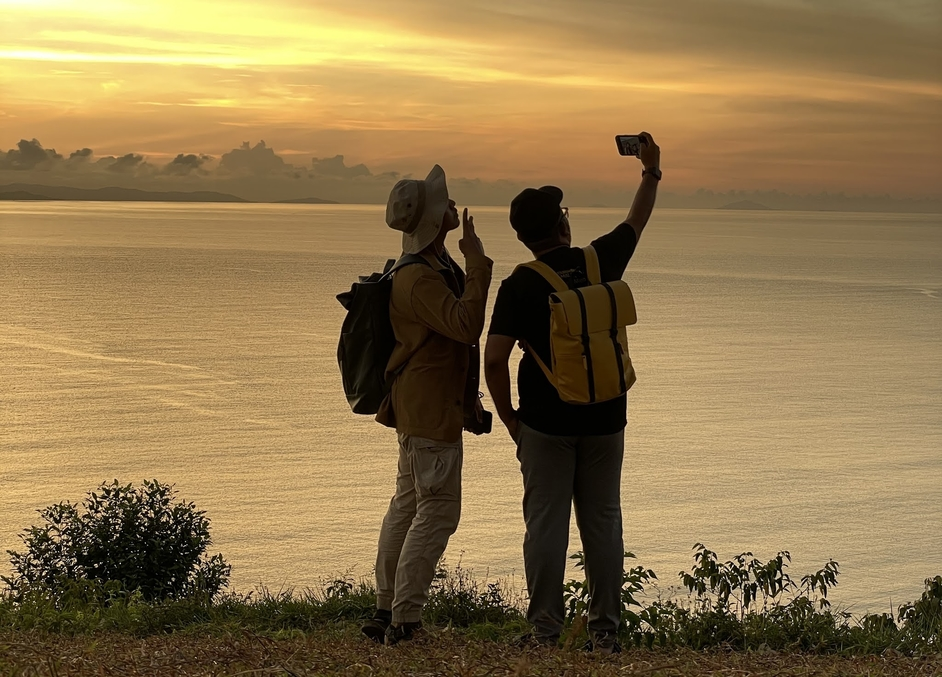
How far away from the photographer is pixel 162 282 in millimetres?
97750

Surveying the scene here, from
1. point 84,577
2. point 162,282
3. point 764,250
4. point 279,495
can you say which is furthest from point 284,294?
point 764,250

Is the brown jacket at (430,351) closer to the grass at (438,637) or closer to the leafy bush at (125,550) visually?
the grass at (438,637)

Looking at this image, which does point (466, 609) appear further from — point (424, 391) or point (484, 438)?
point (484, 438)

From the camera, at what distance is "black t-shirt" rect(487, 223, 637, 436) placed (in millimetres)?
5250

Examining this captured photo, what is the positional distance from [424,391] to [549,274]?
2.66 feet

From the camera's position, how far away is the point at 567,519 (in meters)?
5.37

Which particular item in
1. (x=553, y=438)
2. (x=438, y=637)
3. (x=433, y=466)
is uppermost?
(x=553, y=438)

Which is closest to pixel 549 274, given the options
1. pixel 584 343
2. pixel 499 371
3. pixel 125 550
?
pixel 584 343

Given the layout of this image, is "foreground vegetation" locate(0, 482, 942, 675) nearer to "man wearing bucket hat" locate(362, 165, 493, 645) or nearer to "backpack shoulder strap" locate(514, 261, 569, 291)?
"man wearing bucket hat" locate(362, 165, 493, 645)

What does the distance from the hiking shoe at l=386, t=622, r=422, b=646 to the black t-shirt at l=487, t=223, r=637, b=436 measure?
1143 mm

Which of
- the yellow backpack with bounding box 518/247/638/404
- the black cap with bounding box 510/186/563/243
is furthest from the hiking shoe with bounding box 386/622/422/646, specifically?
the black cap with bounding box 510/186/563/243

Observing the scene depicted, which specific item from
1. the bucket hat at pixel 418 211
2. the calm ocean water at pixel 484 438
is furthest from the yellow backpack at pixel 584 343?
the calm ocean water at pixel 484 438

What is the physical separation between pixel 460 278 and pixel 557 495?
1173mm

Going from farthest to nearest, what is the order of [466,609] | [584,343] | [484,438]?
[484,438] < [466,609] < [584,343]
